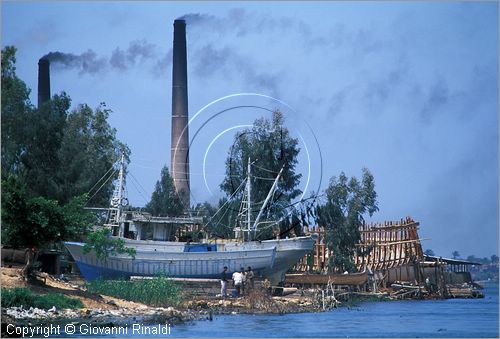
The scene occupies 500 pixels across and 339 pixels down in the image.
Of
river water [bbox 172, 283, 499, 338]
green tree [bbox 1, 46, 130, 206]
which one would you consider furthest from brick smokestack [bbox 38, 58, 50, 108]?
river water [bbox 172, 283, 499, 338]

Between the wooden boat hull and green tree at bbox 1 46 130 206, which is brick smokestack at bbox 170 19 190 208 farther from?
the wooden boat hull

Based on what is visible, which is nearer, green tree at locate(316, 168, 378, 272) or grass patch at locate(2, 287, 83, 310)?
grass patch at locate(2, 287, 83, 310)

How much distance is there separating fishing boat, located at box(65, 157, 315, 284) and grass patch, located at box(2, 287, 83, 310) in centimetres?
1275

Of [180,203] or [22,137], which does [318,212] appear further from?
[22,137]

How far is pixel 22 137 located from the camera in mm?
56688

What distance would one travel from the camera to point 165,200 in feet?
225

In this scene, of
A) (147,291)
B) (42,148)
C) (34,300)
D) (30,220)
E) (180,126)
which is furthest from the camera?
(180,126)

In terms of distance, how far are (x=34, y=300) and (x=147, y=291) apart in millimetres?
7020

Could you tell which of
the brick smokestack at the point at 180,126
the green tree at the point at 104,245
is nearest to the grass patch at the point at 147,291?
the green tree at the point at 104,245

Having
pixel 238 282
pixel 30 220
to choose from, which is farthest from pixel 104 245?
Result: pixel 30 220

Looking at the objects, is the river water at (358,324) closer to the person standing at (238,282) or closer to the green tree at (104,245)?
the person standing at (238,282)

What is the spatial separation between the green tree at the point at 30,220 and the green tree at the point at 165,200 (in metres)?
27.3

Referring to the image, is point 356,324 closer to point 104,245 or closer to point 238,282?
point 238,282

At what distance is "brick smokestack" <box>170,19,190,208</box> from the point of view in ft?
233
